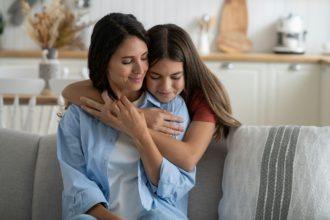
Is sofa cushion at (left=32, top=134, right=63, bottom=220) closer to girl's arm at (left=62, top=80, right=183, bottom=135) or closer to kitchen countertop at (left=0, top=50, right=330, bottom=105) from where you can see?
girl's arm at (left=62, top=80, right=183, bottom=135)

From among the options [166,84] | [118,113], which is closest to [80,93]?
[118,113]

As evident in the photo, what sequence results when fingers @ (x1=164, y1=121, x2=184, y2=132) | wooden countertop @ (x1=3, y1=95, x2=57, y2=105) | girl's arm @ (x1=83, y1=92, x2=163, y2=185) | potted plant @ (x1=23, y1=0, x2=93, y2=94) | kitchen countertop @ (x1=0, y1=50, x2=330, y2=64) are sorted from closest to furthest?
girl's arm @ (x1=83, y1=92, x2=163, y2=185) → fingers @ (x1=164, y1=121, x2=184, y2=132) → wooden countertop @ (x1=3, y1=95, x2=57, y2=105) → potted plant @ (x1=23, y1=0, x2=93, y2=94) → kitchen countertop @ (x1=0, y1=50, x2=330, y2=64)

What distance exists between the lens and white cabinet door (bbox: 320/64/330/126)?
15.4ft

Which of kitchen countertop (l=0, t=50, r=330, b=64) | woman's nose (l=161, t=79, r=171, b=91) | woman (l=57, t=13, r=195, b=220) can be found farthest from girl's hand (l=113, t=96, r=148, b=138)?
kitchen countertop (l=0, t=50, r=330, b=64)

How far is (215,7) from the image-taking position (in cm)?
527

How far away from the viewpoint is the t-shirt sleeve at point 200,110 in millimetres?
1970

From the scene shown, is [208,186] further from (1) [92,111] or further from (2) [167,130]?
(1) [92,111]

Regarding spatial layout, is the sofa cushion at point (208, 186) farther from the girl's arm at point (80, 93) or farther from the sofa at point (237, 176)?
the girl's arm at point (80, 93)

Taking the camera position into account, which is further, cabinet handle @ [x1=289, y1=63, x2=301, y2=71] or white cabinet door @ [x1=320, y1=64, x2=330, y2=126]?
cabinet handle @ [x1=289, y1=63, x2=301, y2=71]

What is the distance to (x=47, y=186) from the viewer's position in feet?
6.86

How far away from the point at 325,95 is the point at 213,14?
116 cm

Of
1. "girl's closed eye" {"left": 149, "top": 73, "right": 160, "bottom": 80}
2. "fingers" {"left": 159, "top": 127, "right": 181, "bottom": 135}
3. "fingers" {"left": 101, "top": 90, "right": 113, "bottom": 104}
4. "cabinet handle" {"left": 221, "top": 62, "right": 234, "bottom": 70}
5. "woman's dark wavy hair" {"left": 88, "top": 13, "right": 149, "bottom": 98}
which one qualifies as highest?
"woman's dark wavy hair" {"left": 88, "top": 13, "right": 149, "bottom": 98}

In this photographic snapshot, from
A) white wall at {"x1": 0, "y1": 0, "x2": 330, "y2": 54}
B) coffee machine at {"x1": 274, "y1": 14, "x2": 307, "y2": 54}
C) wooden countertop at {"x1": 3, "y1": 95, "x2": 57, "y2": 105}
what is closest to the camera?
wooden countertop at {"x1": 3, "y1": 95, "x2": 57, "y2": 105}

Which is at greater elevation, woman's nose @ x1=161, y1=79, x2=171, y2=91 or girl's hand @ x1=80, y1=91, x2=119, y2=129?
woman's nose @ x1=161, y1=79, x2=171, y2=91
